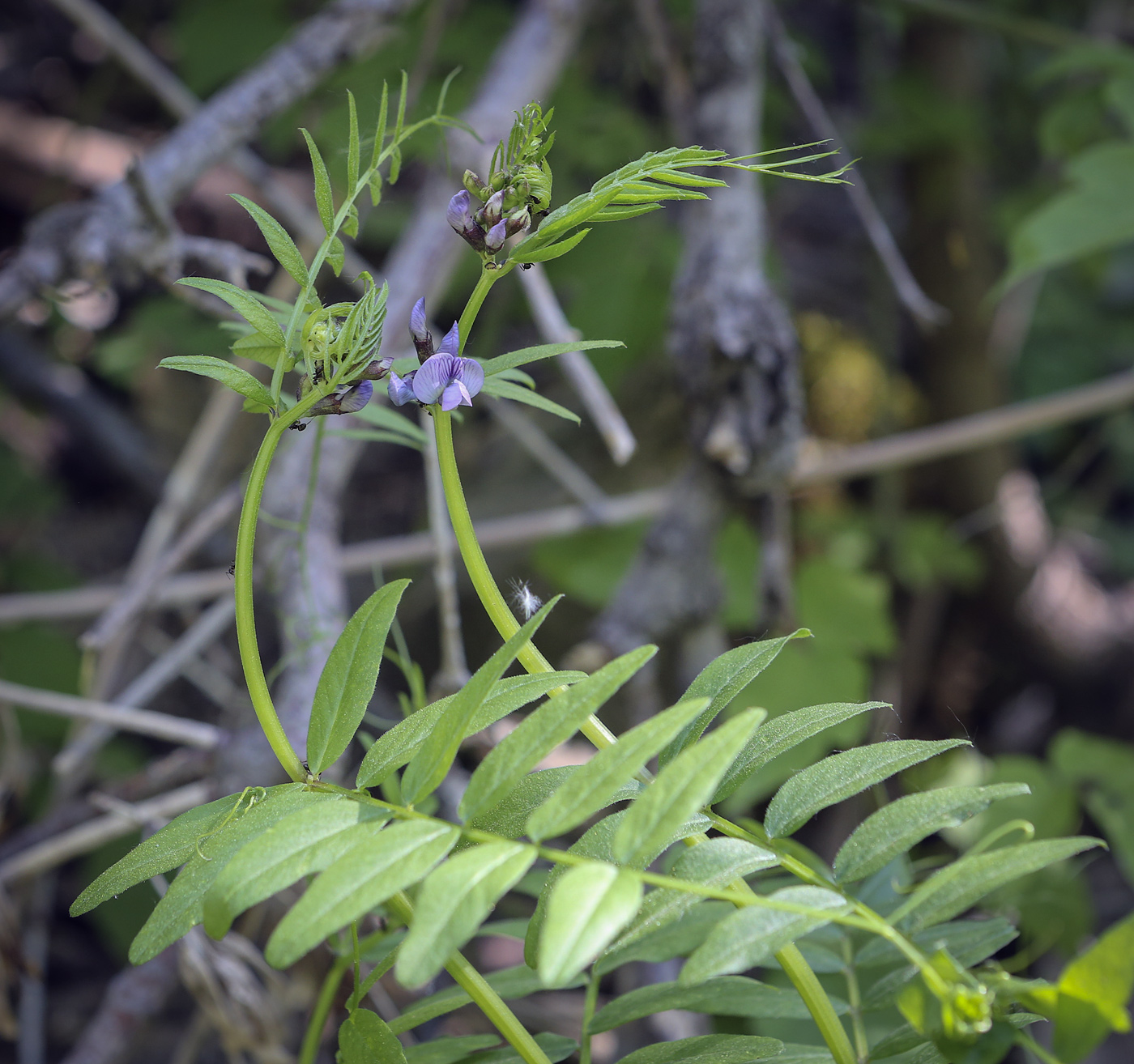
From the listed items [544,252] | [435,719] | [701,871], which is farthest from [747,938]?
[544,252]

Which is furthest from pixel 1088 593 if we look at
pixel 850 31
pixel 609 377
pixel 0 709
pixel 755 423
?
pixel 0 709

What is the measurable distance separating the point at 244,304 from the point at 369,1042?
30 centimetres

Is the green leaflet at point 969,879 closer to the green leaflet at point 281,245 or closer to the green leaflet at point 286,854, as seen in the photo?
the green leaflet at point 286,854

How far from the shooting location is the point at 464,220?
34 cm

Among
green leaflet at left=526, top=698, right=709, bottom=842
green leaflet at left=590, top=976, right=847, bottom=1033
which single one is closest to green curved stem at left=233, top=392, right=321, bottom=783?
green leaflet at left=526, top=698, right=709, bottom=842

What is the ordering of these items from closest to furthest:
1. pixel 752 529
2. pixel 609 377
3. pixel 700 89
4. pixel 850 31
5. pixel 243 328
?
pixel 243 328 → pixel 700 89 → pixel 609 377 → pixel 752 529 → pixel 850 31

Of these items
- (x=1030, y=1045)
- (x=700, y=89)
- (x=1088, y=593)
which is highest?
(x=700, y=89)

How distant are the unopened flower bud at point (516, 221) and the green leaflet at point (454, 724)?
14 centimetres

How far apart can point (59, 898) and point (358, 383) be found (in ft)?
4.23

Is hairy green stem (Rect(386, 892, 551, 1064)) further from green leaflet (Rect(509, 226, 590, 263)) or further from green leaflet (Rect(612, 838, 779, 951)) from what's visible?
green leaflet (Rect(509, 226, 590, 263))

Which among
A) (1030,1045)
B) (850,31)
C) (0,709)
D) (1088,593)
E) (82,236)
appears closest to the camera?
(1030,1045)

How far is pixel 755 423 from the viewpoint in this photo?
0.79 m

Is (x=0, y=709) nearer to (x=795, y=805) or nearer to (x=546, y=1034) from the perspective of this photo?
(x=546, y=1034)

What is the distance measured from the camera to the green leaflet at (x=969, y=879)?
30 centimetres
